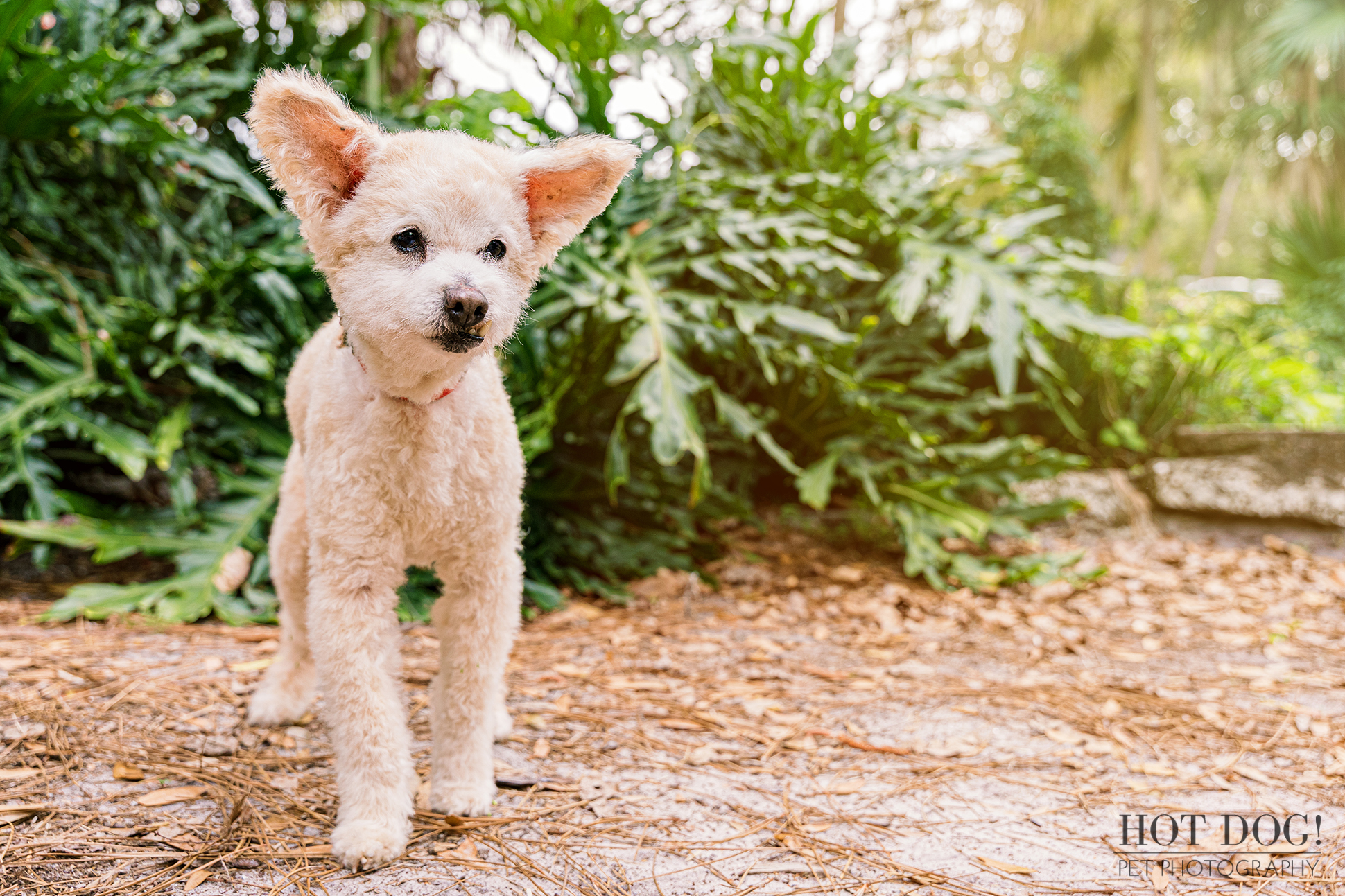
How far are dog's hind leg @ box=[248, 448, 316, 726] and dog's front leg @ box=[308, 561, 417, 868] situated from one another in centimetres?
50

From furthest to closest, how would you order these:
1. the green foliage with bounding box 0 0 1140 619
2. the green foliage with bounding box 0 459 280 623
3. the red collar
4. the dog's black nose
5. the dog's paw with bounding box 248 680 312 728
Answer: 1. the green foliage with bounding box 0 0 1140 619
2. the green foliage with bounding box 0 459 280 623
3. the dog's paw with bounding box 248 680 312 728
4. the red collar
5. the dog's black nose

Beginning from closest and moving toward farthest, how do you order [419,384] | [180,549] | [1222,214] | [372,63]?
[419,384], [180,549], [372,63], [1222,214]

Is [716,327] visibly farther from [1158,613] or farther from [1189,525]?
[1189,525]

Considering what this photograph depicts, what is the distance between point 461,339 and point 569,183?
18.9 inches

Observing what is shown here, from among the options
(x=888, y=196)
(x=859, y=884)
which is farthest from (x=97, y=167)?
(x=859, y=884)

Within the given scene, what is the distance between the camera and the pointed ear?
1.77 metres

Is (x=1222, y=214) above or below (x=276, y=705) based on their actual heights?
above

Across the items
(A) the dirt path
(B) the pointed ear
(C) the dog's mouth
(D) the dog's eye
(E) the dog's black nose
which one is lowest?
(A) the dirt path

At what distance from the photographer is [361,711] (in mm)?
1773

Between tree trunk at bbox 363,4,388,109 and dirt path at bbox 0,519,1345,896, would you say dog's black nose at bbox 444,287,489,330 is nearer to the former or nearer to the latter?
dirt path at bbox 0,519,1345,896

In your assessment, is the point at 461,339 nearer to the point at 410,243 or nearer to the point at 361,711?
the point at 410,243

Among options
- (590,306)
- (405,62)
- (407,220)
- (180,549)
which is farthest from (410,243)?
(405,62)

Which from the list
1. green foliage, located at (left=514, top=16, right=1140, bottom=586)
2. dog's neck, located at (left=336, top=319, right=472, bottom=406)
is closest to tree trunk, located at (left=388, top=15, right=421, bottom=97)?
green foliage, located at (left=514, top=16, right=1140, bottom=586)

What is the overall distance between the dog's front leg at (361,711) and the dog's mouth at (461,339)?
0.58 metres
